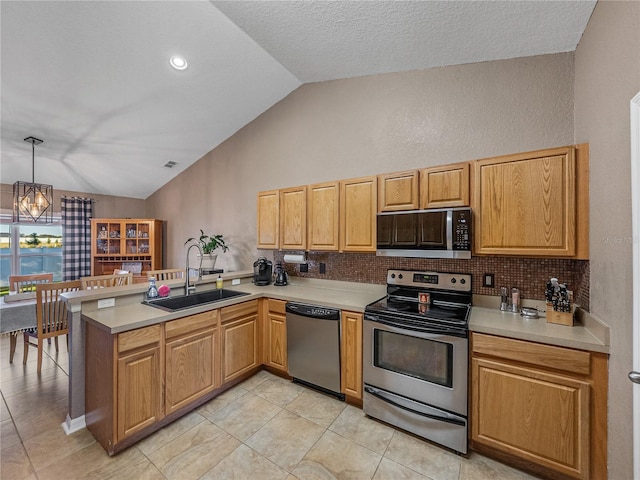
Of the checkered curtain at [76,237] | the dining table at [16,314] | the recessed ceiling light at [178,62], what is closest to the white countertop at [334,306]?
the dining table at [16,314]

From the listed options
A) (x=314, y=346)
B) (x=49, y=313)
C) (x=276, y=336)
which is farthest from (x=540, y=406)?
(x=49, y=313)

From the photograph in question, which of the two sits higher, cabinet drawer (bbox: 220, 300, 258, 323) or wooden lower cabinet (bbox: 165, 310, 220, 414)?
cabinet drawer (bbox: 220, 300, 258, 323)

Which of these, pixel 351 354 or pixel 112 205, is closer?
pixel 351 354

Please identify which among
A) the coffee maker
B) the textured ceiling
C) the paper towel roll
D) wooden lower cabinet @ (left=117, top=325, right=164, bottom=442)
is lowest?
wooden lower cabinet @ (left=117, top=325, right=164, bottom=442)

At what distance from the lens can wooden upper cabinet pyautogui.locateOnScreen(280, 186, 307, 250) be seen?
3.03m

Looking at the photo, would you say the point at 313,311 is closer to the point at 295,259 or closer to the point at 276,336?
the point at 276,336

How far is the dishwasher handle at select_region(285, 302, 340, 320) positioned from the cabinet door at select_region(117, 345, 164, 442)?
1.13m

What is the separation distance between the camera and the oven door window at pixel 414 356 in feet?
6.15

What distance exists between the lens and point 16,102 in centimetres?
283

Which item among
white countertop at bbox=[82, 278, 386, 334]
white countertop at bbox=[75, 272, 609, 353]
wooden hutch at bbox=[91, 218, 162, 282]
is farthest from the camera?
wooden hutch at bbox=[91, 218, 162, 282]

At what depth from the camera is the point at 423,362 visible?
1.97m

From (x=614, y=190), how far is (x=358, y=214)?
5.59 feet

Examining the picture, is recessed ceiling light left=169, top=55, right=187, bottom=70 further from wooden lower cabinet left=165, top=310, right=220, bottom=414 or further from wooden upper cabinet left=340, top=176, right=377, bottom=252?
wooden lower cabinet left=165, top=310, right=220, bottom=414

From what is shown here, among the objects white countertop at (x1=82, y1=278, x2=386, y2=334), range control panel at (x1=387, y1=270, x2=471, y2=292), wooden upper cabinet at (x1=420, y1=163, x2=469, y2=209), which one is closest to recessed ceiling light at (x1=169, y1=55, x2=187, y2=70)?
white countertop at (x1=82, y1=278, x2=386, y2=334)
